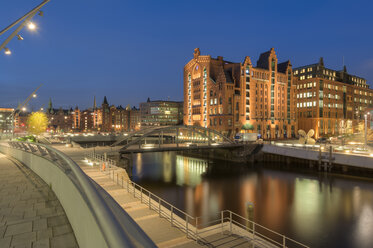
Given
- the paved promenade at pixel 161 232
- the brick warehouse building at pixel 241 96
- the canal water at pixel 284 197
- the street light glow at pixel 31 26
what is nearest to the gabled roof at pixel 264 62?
the brick warehouse building at pixel 241 96

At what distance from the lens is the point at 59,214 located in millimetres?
8508

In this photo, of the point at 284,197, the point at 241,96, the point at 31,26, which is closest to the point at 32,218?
the point at 31,26

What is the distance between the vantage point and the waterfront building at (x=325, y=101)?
100m

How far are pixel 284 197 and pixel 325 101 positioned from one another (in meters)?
85.3

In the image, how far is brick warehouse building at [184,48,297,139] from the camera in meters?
84.4

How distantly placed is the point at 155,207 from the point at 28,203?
814 cm

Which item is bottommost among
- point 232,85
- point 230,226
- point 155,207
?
point 230,226

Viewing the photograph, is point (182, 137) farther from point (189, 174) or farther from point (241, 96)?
point (189, 174)

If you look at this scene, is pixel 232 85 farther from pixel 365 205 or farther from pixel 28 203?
pixel 28 203

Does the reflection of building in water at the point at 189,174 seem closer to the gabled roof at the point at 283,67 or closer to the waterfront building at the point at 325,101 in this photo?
the gabled roof at the point at 283,67


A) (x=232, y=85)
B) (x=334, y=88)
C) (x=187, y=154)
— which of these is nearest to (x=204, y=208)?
(x=187, y=154)

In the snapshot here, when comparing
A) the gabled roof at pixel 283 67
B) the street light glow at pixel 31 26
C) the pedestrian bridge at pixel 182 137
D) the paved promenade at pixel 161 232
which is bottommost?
the paved promenade at pixel 161 232

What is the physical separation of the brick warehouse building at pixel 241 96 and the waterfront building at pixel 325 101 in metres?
8.35

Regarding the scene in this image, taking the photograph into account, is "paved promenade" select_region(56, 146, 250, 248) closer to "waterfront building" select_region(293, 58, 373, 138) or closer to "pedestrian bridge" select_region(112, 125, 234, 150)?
"pedestrian bridge" select_region(112, 125, 234, 150)
